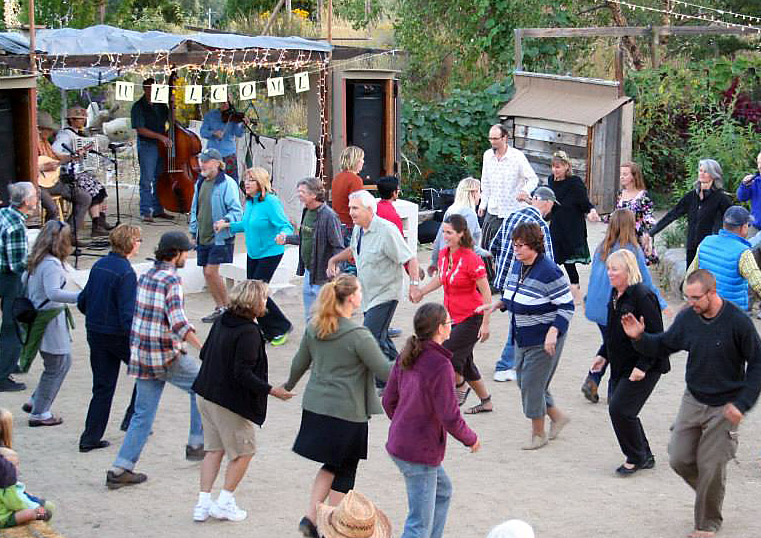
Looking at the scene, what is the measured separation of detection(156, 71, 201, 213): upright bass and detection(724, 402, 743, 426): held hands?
10384mm

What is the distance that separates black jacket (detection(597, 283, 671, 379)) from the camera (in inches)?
265

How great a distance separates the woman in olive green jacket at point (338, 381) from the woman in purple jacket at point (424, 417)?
0.30 metres

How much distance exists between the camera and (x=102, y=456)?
743 centimetres

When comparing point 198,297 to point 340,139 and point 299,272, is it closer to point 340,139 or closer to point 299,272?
point 299,272

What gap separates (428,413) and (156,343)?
201cm

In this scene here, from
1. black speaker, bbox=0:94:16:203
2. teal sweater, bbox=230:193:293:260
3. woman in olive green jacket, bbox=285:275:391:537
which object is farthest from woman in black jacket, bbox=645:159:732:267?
Result: black speaker, bbox=0:94:16:203

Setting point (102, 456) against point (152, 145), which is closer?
point (102, 456)

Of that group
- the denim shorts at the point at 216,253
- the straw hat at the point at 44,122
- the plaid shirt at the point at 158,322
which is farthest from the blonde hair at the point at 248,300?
the straw hat at the point at 44,122

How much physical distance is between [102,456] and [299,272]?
9.14 ft

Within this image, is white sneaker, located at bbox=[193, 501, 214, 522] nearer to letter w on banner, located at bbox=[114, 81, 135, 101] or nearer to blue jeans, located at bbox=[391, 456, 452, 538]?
blue jeans, located at bbox=[391, 456, 452, 538]

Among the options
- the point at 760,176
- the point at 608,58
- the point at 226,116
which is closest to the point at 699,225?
the point at 760,176

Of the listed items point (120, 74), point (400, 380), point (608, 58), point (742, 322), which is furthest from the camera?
point (608, 58)

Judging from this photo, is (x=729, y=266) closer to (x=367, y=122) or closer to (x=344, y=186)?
(x=344, y=186)

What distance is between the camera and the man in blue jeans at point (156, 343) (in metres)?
6.69
